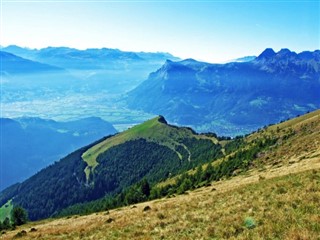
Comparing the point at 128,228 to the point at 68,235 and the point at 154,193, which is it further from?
the point at 154,193

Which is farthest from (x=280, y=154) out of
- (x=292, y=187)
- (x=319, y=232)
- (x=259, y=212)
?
(x=319, y=232)

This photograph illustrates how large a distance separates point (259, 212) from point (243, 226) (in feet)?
11.1

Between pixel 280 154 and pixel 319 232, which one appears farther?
pixel 280 154

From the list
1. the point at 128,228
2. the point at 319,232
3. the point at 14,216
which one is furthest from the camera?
the point at 14,216

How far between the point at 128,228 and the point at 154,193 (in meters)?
77.0

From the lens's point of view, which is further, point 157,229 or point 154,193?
point 154,193

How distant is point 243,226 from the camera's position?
75.0ft

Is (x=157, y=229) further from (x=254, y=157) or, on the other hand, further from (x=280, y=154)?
(x=254, y=157)

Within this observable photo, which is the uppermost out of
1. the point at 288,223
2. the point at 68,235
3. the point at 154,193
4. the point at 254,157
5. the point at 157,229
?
the point at 288,223

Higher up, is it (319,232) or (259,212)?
(319,232)

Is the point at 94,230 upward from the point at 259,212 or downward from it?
downward

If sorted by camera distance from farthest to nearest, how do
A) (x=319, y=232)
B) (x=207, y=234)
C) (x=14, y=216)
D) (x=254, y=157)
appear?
(x=14, y=216) → (x=254, y=157) → (x=207, y=234) → (x=319, y=232)

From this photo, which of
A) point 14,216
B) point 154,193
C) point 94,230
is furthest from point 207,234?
point 14,216

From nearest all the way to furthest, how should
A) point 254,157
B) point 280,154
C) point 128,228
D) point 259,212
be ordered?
point 259,212 → point 128,228 → point 280,154 → point 254,157
